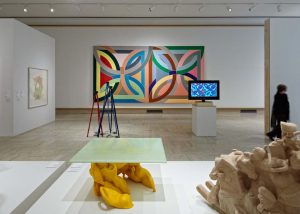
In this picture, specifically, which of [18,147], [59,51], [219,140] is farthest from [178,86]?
[18,147]

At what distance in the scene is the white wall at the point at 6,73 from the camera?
8.48 m

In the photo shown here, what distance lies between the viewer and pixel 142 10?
500 inches

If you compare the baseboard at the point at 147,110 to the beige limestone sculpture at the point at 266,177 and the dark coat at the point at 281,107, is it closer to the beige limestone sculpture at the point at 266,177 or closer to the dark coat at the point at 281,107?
the dark coat at the point at 281,107

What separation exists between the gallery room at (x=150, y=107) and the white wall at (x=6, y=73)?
0.03m

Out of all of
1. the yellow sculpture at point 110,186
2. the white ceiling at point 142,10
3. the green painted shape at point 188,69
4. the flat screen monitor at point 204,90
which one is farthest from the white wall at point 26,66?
the yellow sculpture at point 110,186

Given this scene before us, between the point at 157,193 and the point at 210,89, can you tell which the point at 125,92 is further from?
the point at 157,193

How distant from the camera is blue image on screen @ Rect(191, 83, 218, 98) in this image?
917 centimetres

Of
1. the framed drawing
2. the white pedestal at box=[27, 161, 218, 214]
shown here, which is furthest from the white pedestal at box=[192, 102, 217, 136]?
the white pedestal at box=[27, 161, 218, 214]

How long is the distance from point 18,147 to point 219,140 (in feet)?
15.7

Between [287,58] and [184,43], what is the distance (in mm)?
7659

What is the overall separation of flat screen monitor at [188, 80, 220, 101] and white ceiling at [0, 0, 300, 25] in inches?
152

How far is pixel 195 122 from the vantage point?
8766 millimetres

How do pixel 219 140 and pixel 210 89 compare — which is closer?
pixel 219 140

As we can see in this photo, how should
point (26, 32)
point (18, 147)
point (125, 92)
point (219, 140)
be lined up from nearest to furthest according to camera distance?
point (18, 147) → point (219, 140) → point (26, 32) → point (125, 92)
